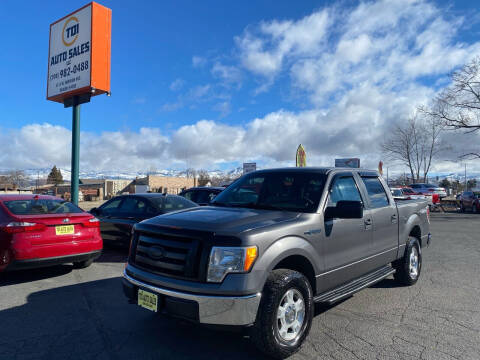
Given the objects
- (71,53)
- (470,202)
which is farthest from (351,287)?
(470,202)

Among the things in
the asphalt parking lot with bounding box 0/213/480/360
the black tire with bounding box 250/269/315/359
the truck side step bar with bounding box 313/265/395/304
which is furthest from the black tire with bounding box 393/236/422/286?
the black tire with bounding box 250/269/315/359

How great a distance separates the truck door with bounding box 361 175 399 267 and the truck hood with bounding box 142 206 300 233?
5.35ft

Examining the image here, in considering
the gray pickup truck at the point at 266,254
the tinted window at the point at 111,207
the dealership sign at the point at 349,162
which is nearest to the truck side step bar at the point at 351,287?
the gray pickup truck at the point at 266,254

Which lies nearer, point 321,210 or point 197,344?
point 197,344

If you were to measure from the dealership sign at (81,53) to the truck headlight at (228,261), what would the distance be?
12.2m

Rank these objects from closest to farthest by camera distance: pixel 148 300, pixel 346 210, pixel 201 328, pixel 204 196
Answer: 1. pixel 148 300
2. pixel 346 210
3. pixel 201 328
4. pixel 204 196

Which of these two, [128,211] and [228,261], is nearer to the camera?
[228,261]

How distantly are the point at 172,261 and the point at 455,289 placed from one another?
15.1 ft

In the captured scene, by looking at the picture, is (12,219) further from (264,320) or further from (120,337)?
(264,320)

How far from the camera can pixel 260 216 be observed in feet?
12.1

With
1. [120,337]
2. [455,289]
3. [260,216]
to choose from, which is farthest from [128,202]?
[455,289]

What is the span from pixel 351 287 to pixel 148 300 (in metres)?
2.26

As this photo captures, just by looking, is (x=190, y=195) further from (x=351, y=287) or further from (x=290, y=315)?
(x=290, y=315)

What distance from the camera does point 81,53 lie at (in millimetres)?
13867
